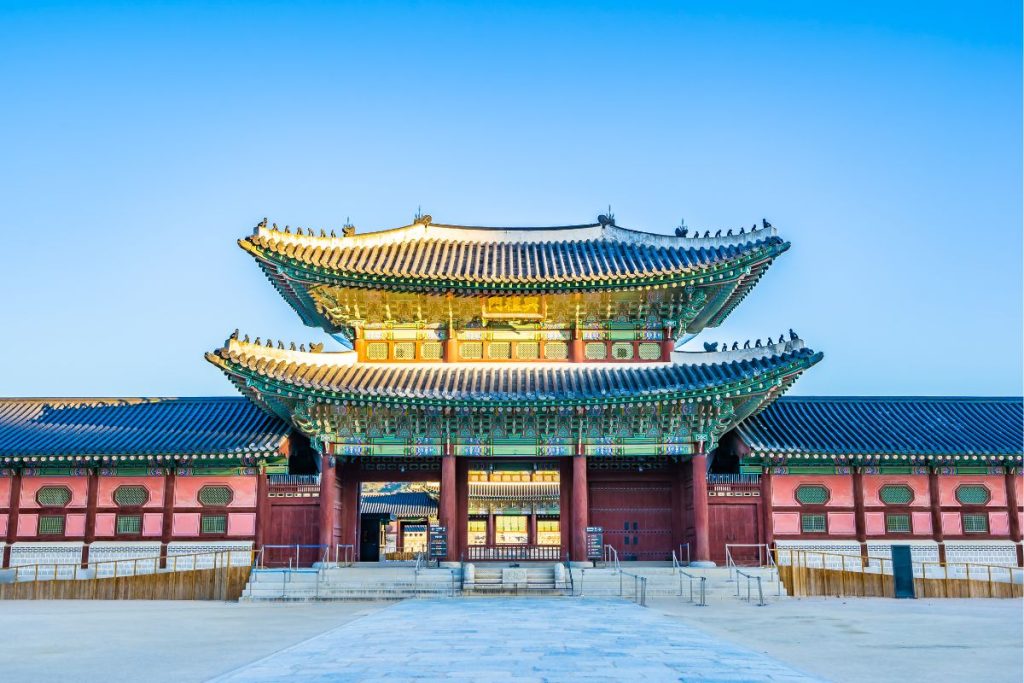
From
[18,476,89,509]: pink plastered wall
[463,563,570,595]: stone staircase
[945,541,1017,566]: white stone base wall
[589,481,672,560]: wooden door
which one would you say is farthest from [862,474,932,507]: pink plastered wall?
[18,476,89,509]: pink plastered wall

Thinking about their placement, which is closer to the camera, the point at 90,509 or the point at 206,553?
the point at 206,553

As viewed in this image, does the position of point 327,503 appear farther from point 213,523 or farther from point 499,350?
point 499,350

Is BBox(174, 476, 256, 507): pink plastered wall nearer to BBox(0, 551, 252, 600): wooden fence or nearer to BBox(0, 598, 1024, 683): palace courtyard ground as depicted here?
BBox(0, 551, 252, 600): wooden fence

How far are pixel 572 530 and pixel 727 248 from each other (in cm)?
1055

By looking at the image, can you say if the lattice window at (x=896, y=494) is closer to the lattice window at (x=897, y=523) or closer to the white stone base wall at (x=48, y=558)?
the lattice window at (x=897, y=523)

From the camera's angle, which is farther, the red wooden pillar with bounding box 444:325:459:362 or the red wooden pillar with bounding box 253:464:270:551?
the red wooden pillar with bounding box 444:325:459:362

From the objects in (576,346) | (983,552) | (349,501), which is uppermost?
(576,346)

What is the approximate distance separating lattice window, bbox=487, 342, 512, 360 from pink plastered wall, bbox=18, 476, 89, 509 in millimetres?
13804

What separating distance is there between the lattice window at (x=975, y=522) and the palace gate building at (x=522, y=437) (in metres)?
0.07

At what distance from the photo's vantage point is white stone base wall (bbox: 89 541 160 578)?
93.7 ft

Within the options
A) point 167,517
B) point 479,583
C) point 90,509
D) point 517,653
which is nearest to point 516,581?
point 479,583

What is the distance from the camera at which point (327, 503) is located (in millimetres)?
27672

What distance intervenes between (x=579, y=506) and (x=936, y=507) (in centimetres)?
1192

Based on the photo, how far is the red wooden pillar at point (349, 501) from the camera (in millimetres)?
30047
